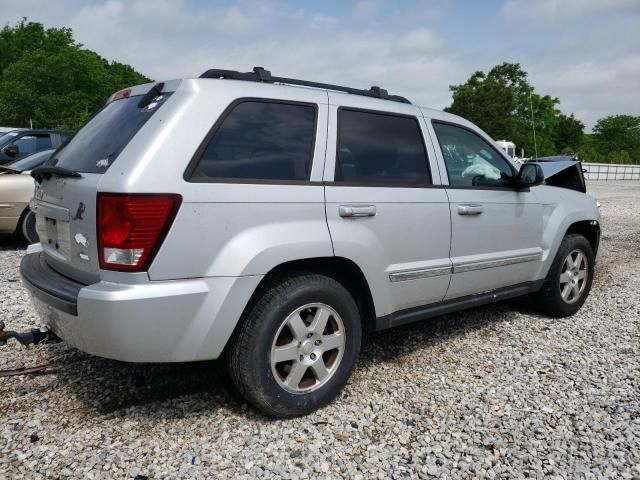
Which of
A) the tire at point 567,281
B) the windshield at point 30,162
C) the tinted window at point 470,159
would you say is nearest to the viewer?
the tinted window at point 470,159

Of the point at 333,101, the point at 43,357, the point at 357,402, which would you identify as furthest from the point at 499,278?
the point at 43,357

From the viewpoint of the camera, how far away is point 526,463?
2.55m

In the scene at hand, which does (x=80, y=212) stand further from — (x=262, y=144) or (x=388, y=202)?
(x=388, y=202)

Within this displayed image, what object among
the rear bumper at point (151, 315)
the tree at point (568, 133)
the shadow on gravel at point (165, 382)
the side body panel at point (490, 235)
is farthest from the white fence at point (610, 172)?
the rear bumper at point (151, 315)

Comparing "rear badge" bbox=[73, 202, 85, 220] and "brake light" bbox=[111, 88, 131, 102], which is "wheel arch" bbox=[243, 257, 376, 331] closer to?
"rear badge" bbox=[73, 202, 85, 220]

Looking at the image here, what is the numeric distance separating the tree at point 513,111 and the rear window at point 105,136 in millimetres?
42035

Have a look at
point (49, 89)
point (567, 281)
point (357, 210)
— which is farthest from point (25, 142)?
point (49, 89)

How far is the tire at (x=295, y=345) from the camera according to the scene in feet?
8.77

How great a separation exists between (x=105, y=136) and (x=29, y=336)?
121 cm

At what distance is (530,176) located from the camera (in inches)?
159

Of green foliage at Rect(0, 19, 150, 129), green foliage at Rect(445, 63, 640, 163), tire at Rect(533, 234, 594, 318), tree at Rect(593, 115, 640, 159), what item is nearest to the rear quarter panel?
tire at Rect(533, 234, 594, 318)

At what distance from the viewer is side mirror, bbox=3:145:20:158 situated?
919 cm

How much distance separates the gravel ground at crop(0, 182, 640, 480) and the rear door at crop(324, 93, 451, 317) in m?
0.61

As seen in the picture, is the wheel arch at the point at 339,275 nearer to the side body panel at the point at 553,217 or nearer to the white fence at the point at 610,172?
the side body panel at the point at 553,217
